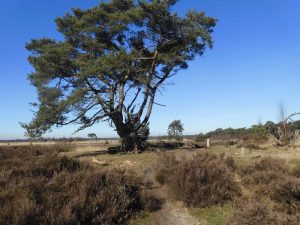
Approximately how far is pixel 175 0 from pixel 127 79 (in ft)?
21.8

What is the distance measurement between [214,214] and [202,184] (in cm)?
147

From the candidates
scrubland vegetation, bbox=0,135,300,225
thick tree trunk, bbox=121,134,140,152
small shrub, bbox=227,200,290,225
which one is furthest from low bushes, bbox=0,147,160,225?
thick tree trunk, bbox=121,134,140,152

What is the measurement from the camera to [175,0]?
25750mm

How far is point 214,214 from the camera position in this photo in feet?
31.3

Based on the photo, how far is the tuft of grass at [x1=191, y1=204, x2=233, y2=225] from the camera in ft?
29.3

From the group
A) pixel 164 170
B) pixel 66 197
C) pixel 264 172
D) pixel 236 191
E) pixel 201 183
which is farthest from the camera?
pixel 164 170

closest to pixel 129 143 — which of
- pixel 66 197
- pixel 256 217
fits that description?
pixel 66 197

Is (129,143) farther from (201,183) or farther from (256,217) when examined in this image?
(256,217)

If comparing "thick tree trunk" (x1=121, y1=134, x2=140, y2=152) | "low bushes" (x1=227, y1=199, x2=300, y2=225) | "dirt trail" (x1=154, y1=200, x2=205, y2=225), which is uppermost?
→ "thick tree trunk" (x1=121, y1=134, x2=140, y2=152)

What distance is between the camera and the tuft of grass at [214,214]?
29.3 ft

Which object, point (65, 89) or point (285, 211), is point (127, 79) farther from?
point (285, 211)

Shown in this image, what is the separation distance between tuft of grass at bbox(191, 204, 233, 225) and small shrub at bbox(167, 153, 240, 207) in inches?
9.5

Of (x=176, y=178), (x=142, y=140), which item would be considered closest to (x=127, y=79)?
(x=142, y=140)

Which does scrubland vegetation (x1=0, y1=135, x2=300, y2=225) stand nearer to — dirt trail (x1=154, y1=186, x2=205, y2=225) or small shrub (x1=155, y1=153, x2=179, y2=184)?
small shrub (x1=155, y1=153, x2=179, y2=184)
